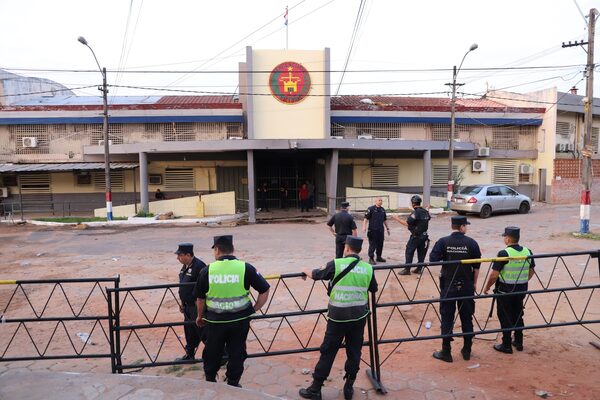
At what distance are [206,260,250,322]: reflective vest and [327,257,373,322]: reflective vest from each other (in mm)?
845

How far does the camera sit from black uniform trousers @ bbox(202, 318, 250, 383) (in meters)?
3.78

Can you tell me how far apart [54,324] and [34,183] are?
1852 cm

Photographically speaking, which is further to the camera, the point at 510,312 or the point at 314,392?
the point at 510,312

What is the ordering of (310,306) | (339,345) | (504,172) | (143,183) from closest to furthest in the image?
(339,345), (310,306), (143,183), (504,172)

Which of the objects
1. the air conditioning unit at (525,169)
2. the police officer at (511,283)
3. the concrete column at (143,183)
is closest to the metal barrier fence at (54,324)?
the police officer at (511,283)

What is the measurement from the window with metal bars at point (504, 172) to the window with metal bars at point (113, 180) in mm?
20217

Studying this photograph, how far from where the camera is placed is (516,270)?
4895 millimetres

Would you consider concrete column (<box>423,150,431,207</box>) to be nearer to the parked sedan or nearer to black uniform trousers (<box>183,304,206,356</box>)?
the parked sedan

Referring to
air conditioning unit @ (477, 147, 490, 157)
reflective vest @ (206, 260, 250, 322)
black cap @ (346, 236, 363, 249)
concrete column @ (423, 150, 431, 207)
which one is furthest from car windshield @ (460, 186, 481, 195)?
reflective vest @ (206, 260, 250, 322)

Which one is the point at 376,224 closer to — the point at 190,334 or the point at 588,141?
the point at 190,334

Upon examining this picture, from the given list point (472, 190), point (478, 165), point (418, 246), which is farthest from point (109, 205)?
point (478, 165)

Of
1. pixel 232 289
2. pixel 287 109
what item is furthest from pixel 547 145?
pixel 232 289

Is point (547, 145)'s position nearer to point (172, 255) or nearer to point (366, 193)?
point (366, 193)

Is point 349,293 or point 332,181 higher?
point 332,181
